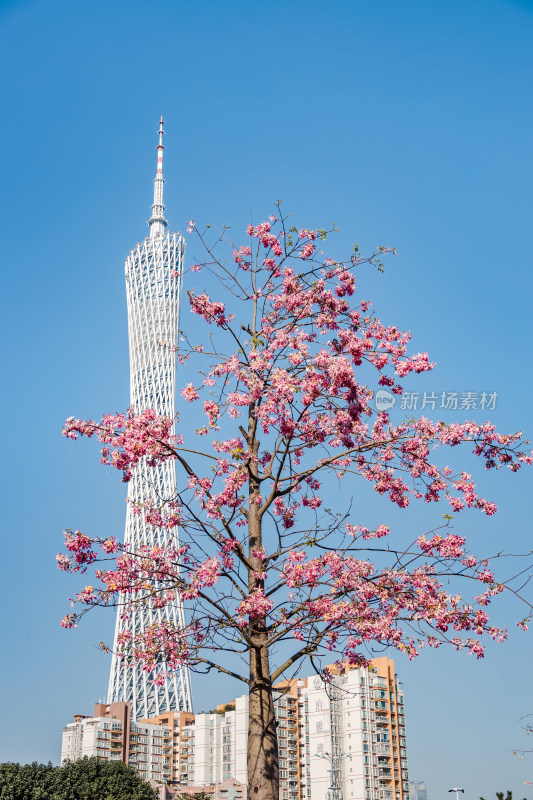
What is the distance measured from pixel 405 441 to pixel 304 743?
98900 millimetres

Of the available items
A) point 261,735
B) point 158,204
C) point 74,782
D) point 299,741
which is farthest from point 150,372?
point 261,735

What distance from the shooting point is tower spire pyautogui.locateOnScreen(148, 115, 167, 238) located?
103125 millimetres

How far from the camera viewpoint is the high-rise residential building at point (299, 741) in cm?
9238

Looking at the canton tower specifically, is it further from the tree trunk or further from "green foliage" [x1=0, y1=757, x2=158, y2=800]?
the tree trunk

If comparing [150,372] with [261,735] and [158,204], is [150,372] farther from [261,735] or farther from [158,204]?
[261,735]

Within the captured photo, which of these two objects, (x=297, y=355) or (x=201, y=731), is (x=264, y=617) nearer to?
(x=297, y=355)

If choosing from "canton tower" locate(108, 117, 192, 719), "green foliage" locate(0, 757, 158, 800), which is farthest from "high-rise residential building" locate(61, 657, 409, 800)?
"green foliage" locate(0, 757, 158, 800)

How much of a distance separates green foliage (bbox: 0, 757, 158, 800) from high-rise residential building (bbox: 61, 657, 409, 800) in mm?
33032

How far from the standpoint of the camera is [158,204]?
105m

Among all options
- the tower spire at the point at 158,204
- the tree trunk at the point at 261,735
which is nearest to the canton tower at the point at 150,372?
the tower spire at the point at 158,204

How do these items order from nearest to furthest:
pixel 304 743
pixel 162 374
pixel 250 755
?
pixel 250 755
pixel 162 374
pixel 304 743

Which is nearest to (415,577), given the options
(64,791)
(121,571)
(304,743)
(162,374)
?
(121,571)

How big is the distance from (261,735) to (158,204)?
100185mm

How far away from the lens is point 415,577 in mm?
9336
